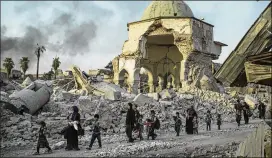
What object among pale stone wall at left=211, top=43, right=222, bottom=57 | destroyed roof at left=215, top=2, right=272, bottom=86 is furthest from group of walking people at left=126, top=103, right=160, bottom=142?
pale stone wall at left=211, top=43, right=222, bottom=57

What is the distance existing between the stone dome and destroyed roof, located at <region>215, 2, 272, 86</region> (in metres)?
23.7

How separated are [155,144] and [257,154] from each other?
4329 millimetres

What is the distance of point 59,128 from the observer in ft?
40.9

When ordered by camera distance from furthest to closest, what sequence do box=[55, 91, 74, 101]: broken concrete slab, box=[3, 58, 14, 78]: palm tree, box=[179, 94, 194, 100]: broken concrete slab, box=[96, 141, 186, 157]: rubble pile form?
box=[3, 58, 14, 78]: palm tree, box=[179, 94, 194, 100]: broken concrete slab, box=[55, 91, 74, 101]: broken concrete slab, box=[96, 141, 186, 157]: rubble pile

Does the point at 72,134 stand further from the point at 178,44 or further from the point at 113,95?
the point at 178,44

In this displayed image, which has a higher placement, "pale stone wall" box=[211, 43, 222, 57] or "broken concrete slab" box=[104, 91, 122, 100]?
"pale stone wall" box=[211, 43, 222, 57]

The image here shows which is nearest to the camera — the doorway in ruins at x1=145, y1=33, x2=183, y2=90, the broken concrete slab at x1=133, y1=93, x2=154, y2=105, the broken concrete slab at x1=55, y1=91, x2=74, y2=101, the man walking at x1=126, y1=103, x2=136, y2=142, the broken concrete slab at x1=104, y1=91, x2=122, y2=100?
the man walking at x1=126, y1=103, x2=136, y2=142

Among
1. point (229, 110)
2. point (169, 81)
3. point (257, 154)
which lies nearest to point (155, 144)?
point (257, 154)

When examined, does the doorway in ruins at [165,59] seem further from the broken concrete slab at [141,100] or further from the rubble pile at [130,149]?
the rubble pile at [130,149]

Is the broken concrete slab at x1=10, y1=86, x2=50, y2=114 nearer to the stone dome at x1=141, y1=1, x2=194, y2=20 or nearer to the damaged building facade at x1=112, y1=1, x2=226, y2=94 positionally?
the damaged building facade at x1=112, y1=1, x2=226, y2=94

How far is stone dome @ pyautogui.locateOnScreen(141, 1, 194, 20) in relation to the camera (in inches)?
1148

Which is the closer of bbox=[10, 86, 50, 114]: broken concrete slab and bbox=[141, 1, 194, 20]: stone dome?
bbox=[10, 86, 50, 114]: broken concrete slab

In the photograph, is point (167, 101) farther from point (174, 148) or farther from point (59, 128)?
point (174, 148)

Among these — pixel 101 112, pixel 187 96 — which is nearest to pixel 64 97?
pixel 101 112
